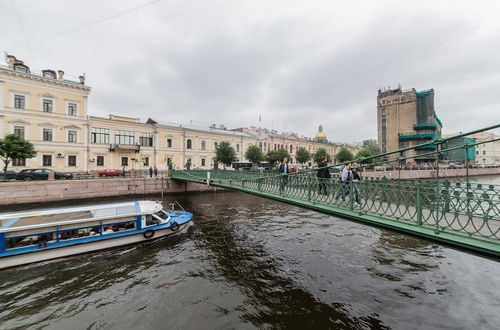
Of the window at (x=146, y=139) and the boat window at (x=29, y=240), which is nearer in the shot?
the boat window at (x=29, y=240)

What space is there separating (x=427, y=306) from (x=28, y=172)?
93.7 feet

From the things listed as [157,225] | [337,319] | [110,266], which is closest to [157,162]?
[157,225]

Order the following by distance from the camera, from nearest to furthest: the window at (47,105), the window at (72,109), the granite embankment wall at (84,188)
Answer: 1. the granite embankment wall at (84,188)
2. the window at (47,105)
3. the window at (72,109)

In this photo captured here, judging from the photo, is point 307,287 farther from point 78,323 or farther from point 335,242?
point 78,323

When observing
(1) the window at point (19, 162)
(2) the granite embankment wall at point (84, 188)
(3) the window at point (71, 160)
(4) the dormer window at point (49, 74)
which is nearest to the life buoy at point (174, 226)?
(2) the granite embankment wall at point (84, 188)

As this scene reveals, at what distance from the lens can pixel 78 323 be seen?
17.8 ft

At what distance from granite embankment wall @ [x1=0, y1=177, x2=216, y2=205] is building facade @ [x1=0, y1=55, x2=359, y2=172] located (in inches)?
332

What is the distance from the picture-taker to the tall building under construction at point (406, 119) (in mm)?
61156

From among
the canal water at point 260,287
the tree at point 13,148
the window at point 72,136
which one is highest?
the window at point 72,136

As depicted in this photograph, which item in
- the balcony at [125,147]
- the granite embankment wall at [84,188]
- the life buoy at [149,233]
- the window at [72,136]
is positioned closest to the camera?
the life buoy at [149,233]

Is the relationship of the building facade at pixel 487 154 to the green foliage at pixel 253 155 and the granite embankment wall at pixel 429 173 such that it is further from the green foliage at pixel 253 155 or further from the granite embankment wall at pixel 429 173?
the green foliage at pixel 253 155

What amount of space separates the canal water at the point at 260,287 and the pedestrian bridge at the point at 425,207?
1865 millimetres

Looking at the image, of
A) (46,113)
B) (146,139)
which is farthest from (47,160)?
(146,139)

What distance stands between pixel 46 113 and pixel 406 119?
78098 millimetres
